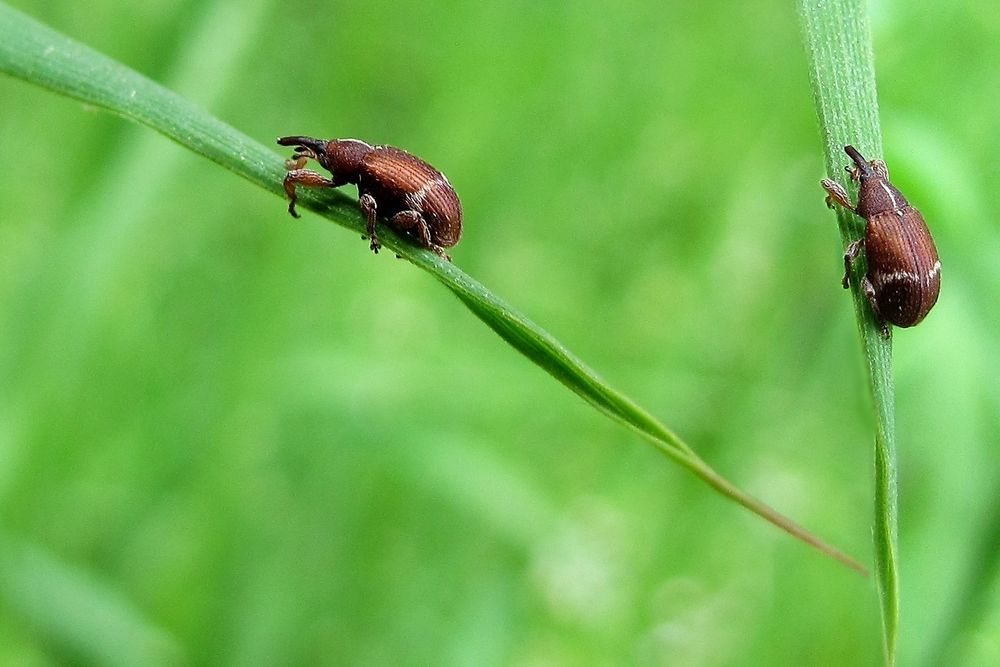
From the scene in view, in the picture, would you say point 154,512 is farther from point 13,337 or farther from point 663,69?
point 663,69

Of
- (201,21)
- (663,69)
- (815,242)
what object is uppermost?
(663,69)

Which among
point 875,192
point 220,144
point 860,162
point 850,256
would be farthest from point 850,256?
point 220,144

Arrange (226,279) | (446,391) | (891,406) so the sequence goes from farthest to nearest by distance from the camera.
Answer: (226,279) → (446,391) → (891,406)

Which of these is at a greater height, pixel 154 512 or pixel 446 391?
pixel 446 391

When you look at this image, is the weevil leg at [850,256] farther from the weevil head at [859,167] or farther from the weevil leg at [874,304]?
the weevil head at [859,167]

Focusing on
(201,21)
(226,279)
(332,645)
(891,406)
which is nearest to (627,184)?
(226,279)
